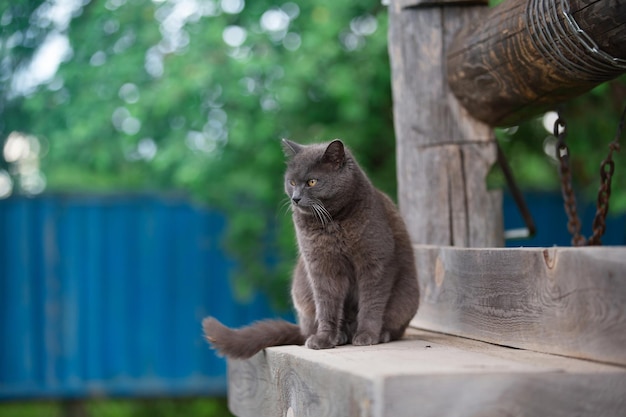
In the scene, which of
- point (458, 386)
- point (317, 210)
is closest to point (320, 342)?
point (317, 210)

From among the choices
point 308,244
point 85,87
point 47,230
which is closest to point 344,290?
point 308,244

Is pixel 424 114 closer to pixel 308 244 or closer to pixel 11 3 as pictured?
pixel 308 244

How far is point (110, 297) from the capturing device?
7758mm

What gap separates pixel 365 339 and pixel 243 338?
0.43m

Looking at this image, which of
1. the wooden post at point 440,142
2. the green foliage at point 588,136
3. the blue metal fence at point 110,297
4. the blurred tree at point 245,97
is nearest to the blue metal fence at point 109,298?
the blue metal fence at point 110,297

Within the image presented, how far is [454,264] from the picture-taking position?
2945mm

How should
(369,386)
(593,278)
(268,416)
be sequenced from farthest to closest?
(268,416) → (593,278) → (369,386)

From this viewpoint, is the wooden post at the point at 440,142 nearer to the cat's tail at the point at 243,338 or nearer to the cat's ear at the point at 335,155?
the cat's ear at the point at 335,155

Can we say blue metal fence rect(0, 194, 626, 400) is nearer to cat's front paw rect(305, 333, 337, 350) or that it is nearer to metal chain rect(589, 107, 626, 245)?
cat's front paw rect(305, 333, 337, 350)

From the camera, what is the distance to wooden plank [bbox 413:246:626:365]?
75.0 inches

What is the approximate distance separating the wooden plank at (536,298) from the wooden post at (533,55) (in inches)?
25.1

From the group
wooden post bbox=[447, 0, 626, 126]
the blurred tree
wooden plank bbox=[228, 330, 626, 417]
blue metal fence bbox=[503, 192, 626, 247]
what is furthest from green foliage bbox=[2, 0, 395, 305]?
wooden plank bbox=[228, 330, 626, 417]

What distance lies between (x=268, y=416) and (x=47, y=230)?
5.69 m

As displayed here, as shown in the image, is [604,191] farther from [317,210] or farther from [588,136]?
[588,136]
